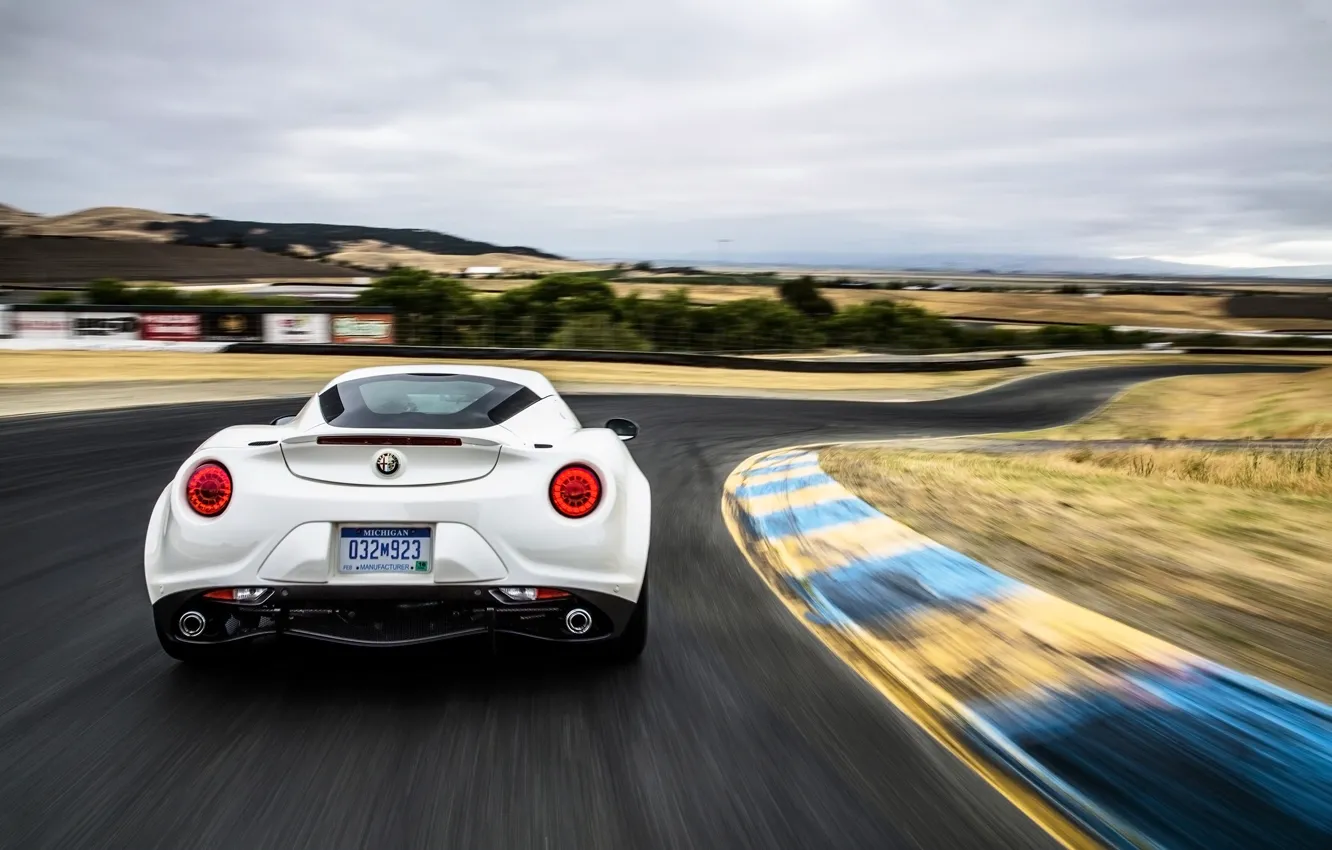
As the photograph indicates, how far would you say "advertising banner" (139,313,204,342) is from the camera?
118 ft

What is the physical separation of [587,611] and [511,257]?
413 feet

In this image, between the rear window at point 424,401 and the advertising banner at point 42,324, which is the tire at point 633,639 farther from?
the advertising banner at point 42,324

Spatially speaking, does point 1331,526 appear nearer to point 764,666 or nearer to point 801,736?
point 764,666

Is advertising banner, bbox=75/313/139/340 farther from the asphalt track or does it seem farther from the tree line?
the asphalt track

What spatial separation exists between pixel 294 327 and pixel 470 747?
35.4 metres

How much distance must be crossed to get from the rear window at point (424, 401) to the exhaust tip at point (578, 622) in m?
0.87

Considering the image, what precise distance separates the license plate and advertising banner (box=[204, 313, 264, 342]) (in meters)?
35.1

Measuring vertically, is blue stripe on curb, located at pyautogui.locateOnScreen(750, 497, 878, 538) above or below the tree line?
above

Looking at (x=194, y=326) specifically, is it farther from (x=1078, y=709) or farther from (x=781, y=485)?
(x=1078, y=709)

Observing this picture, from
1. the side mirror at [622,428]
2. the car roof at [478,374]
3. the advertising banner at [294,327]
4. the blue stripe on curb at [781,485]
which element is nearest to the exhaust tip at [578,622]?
the car roof at [478,374]

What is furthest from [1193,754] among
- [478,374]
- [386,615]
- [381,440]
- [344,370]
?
[344,370]

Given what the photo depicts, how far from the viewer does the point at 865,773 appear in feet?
11.6

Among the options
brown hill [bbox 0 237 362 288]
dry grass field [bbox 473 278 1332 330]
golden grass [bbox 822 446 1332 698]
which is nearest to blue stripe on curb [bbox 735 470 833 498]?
golden grass [bbox 822 446 1332 698]

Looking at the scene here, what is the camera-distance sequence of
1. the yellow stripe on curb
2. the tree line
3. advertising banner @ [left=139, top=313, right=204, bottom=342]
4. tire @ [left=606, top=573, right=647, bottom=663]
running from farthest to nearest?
the tree line < advertising banner @ [left=139, top=313, right=204, bottom=342] < tire @ [left=606, top=573, right=647, bottom=663] < the yellow stripe on curb
